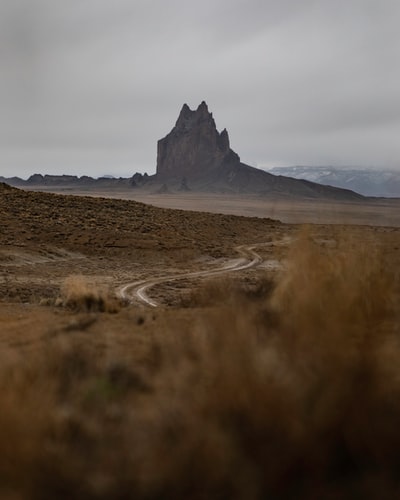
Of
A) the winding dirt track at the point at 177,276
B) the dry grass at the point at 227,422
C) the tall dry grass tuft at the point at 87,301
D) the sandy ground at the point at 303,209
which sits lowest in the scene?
the winding dirt track at the point at 177,276

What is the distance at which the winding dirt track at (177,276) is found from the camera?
12.9 m

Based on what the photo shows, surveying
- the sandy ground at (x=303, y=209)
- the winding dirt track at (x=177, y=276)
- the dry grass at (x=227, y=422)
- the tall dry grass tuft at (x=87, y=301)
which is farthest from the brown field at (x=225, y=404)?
the winding dirt track at (x=177, y=276)

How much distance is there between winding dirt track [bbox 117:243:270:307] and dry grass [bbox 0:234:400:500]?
7944 millimetres

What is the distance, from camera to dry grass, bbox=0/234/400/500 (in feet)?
9.11

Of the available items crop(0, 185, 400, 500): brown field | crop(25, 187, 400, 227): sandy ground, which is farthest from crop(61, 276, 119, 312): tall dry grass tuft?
crop(25, 187, 400, 227): sandy ground

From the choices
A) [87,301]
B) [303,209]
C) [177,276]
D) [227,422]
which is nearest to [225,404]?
[227,422]

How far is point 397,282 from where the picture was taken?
19.6 ft

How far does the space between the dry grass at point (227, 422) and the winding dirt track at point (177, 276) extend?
794 centimetres

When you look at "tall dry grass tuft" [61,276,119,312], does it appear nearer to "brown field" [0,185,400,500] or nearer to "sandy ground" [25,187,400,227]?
"brown field" [0,185,400,500]

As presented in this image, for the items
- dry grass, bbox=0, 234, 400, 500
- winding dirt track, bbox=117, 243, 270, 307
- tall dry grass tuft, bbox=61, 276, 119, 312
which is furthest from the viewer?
winding dirt track, bbox=117, 243, 270, 307

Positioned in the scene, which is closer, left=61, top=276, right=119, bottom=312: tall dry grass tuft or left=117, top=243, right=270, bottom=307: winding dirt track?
left=61, top=276, right=119, bottom=312: tall dry grass tuft

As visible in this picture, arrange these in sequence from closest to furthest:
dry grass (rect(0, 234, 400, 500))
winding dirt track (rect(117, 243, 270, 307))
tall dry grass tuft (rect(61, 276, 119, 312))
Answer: dry grass (rect(0, 234, 400, 500))
tall dry grass tuft (rect(61, 276, 119, 312))
winding dirt track (rect(117, 243, 270, 307))

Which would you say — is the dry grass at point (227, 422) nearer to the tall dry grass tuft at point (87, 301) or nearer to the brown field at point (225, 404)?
the brown field at point (225, 404)

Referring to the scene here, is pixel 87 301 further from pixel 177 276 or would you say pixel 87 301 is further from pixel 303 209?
pixel 303 209
